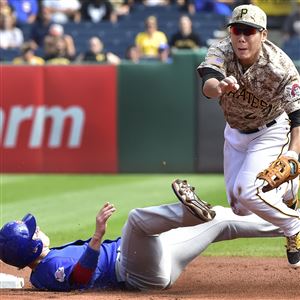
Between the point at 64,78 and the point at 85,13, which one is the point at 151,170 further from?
the point at 85,13

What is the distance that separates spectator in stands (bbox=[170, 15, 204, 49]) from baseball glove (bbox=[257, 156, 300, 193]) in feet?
31.2

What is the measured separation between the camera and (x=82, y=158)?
47.0 feet

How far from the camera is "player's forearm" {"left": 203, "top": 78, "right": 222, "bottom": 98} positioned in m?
5.78

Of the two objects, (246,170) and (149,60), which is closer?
(246,170)

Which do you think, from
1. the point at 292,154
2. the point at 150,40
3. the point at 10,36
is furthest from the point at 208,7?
the point at 292,154

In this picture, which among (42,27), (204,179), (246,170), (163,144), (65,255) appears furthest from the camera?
(42,27)

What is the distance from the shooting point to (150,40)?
627 inches

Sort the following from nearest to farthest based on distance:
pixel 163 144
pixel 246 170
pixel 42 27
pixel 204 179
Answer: pixel 246 170
pixel 204 179
pixel 163 144
pixel 42 27

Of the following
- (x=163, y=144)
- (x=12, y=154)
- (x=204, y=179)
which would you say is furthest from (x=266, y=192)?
(x=12, y=154)

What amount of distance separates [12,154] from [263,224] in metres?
8.64

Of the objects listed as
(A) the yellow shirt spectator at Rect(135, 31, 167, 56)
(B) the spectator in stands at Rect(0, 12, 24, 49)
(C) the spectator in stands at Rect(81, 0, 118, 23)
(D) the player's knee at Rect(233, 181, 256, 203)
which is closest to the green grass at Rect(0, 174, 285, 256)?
(D) the player's knee at Rect(233, 181, 256, 203)

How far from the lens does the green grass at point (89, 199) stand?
8.38m

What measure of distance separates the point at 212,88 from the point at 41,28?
11.9 meters

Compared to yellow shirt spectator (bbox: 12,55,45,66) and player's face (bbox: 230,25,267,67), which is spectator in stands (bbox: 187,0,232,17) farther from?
player's face (bbox: 230,25,267,67)
